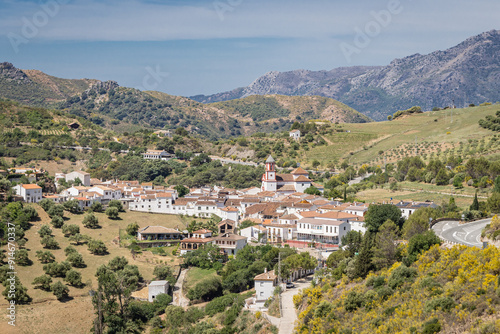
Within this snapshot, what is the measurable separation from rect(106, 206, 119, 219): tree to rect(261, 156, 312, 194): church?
63.1 feet

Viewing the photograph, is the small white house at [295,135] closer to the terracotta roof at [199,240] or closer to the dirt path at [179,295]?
the terracotta roof at [199,240]

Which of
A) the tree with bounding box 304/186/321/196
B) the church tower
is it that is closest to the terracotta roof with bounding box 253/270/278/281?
the tree with bounding box 304/186/321/196

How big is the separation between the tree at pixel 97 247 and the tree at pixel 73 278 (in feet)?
18.7

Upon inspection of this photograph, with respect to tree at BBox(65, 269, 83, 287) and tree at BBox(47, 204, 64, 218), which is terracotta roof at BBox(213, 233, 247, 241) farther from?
tree at BBox(47, 204, 64, 218)

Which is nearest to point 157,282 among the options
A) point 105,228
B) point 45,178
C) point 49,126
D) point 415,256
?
point 105,228

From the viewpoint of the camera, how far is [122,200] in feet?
212

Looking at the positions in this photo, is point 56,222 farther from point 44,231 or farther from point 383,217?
point 383,217

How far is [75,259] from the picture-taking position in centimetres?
4469

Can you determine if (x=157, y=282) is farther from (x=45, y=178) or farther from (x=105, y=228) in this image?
(x=45, y=178)

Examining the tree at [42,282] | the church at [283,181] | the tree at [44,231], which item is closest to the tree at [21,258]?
the tree at [42,282]

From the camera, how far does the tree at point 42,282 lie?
1582 inches

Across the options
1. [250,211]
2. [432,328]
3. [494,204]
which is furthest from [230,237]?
[432,328]

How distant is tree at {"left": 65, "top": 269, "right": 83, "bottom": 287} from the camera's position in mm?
41656

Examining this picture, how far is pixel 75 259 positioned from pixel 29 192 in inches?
668
